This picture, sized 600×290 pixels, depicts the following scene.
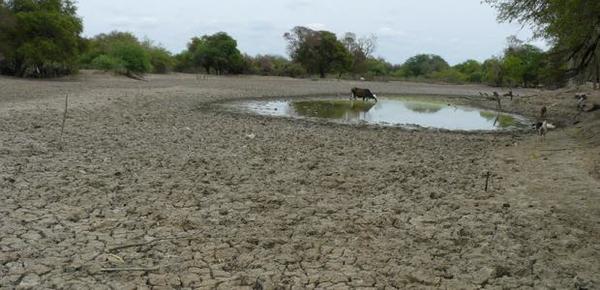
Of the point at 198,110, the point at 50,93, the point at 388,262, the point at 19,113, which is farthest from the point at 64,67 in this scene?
the point at 388,262

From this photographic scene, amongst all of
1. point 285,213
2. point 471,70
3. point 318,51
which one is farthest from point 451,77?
point 285,213

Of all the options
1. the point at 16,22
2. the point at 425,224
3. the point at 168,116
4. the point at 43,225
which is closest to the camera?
the point at 43,225

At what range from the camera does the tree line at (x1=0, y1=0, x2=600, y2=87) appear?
52.2 feet

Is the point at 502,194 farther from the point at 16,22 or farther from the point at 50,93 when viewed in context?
the point at 16,22

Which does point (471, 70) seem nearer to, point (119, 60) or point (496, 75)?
point (496, 75)

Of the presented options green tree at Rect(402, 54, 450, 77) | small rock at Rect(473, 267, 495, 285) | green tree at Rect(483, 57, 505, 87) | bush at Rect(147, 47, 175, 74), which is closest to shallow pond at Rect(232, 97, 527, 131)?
small rock at Rect(473, 267, 495, 285)

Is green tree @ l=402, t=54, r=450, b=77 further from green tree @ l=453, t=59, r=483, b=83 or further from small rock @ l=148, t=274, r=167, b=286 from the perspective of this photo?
small rock @ l=148, t=274, r=167, b=286

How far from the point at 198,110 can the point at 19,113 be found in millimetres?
6870

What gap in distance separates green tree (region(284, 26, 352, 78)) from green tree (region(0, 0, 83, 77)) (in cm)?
3781

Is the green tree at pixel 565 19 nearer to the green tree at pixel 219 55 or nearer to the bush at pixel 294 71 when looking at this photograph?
the green tree at pixel 219 55

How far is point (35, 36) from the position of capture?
104 feet

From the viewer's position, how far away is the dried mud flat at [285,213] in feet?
17.2

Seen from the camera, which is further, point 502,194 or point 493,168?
point 493,168

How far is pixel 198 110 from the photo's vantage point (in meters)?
20.4
